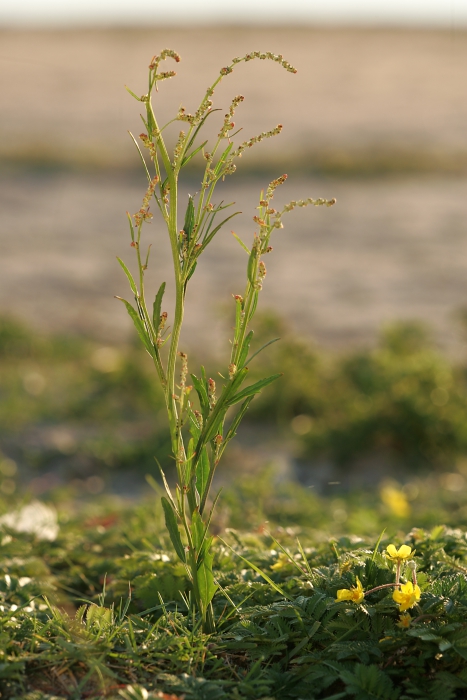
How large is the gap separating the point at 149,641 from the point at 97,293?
6.54 m

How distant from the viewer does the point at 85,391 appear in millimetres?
5418

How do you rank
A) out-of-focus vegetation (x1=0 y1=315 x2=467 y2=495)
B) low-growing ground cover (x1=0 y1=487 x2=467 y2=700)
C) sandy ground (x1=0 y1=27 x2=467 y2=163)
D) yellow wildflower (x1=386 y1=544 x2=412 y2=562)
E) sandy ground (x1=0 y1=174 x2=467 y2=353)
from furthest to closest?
sandy ground (x1=0 y1=27 x2=467 y2=163) < sandy ground (x1=0 y1=174 x2=467 y2=353) < out-of-focus vegetation (x1=0 y1=315 x2=467 y2=495) < yellow wildflower (x1=386 y1=544 x2=412 y2=562) < low-growing ground cover (x1=0 y1=487 x2=467 y2=700)

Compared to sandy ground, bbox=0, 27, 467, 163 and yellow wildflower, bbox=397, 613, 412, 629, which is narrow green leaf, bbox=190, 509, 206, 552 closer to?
yellow wildflower, bbox=397, 613, 412, 629

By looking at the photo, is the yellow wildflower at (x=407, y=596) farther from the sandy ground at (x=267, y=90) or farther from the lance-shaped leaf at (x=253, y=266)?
the sandy ground at (x=267, y=90)

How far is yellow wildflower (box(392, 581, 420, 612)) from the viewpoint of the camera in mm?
1693

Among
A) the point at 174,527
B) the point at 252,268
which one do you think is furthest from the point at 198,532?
the point at 252,268

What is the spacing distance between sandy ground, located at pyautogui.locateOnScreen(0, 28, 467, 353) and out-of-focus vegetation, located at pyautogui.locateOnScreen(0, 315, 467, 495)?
771 millimetres

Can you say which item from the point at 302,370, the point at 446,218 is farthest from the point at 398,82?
the point at 302,370

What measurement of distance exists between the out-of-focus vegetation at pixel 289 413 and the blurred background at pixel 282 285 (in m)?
0.01

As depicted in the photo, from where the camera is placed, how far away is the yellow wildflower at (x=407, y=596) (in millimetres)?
1693

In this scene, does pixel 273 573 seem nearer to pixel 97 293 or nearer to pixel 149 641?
pixel 149 641

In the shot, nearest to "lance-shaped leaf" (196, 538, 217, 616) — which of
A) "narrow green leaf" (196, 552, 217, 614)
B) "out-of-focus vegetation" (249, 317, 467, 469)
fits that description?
"narrow green leaf" (196, 552, 217, 614)

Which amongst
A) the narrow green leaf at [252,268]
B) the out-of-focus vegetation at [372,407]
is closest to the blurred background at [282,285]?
the out-of-focus vegetation at [372,407]

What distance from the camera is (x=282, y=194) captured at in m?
12.3
